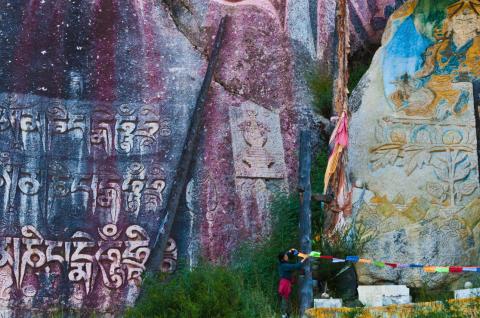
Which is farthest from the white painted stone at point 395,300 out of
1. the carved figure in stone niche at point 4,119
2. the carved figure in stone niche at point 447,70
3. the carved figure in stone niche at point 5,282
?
the carved figure in stone niche at point 4,119

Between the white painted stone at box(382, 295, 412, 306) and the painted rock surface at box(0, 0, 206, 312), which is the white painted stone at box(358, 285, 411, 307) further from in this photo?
the painted rock surface at box(0, 0, 206, 312)

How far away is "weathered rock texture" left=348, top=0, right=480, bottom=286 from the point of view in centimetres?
1293

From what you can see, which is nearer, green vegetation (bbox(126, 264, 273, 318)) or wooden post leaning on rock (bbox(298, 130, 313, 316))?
green vegetation (bbox(126, 264, 273, 318))

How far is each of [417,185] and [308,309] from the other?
254cm

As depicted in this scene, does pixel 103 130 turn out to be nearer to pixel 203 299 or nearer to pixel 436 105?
pixel 203 299

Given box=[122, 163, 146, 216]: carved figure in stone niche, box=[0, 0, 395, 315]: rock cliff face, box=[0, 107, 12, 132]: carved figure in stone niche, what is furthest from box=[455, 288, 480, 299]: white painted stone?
box=[0, 107, 12, 132]: carved figure in stone niche

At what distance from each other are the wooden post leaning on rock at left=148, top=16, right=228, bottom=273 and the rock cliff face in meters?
0.09

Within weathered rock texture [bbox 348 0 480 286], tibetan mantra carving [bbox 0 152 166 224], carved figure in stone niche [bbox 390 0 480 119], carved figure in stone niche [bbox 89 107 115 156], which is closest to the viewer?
tibetan mantra carving [bbox 0 152 166 224]

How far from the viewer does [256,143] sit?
13500mm

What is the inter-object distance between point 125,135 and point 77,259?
1.44m

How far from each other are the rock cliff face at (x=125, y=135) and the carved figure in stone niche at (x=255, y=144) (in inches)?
0.5

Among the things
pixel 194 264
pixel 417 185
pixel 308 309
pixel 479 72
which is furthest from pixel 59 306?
pixel 479 72

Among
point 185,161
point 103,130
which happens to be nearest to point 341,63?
point 185,161

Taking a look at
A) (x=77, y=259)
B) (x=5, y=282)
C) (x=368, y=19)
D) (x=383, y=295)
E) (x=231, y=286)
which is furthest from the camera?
(x=368, y=19)
